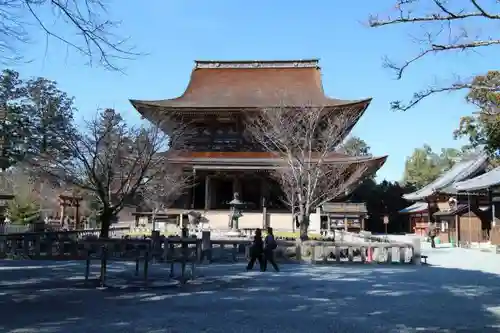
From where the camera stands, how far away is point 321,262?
47.6 feet

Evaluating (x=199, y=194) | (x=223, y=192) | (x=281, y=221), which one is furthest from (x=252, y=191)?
(x=281, y=221)

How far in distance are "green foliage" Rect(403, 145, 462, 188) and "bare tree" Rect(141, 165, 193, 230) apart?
37150 millimetres

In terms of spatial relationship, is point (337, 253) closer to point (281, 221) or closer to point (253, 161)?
point (281, 221)

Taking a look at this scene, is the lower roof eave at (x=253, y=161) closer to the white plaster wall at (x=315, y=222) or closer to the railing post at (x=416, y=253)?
the white plaster wall at (x=315, y=222)

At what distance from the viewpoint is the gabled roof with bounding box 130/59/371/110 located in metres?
32.9

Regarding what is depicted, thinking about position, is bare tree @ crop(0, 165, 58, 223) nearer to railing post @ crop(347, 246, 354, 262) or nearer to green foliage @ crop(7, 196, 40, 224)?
green foliage @ crop(7, 196, 40, 224)

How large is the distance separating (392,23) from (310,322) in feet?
12.9

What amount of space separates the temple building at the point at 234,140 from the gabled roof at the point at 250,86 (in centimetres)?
7

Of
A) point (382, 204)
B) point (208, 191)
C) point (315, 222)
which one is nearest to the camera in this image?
point (315, 222)

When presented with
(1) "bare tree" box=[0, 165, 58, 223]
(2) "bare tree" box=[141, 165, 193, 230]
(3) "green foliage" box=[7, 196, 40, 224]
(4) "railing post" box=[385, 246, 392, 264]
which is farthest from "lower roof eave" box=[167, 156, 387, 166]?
(4) "railing post" box=[385, 246, 392, 264]

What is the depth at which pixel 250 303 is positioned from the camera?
732 centimetres

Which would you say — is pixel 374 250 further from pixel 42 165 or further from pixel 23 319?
pixel 42 165

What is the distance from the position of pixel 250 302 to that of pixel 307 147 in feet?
56.2

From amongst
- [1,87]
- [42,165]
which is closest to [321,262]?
[42,165]
